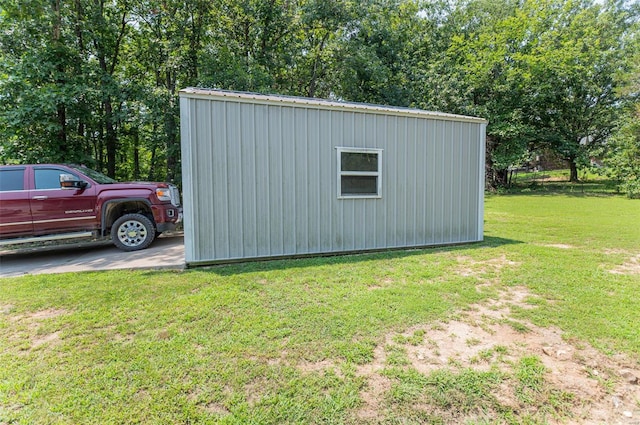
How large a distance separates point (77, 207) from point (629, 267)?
887 centimetres

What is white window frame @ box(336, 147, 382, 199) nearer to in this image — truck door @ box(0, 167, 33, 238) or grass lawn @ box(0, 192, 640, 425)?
grass lawn @ box(0, 192, 640, 425)

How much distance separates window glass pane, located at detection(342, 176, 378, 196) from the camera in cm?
561

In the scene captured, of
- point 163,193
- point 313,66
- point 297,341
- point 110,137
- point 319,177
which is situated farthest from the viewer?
point 313,66

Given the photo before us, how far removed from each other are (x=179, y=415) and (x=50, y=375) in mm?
1063

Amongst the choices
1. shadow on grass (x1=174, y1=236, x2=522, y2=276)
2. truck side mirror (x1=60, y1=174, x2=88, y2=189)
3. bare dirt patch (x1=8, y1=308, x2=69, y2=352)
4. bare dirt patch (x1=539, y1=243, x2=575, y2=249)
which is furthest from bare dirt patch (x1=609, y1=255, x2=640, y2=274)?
truck side mirror (x1=60, y1=174, x2=88, y2=189)

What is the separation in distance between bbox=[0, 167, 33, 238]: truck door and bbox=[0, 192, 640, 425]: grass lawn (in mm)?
1914

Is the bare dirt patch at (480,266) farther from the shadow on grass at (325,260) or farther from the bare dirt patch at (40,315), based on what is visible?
the bare dirt patch at (40,315)

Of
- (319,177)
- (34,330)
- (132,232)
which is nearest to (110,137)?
(132,232)

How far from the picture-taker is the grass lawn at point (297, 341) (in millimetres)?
1867

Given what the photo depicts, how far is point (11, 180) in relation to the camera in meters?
5.48

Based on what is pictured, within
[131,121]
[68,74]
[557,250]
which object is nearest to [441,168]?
[557,250]

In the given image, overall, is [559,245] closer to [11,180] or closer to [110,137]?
[11,180]

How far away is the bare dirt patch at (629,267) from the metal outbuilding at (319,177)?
7.56 feet

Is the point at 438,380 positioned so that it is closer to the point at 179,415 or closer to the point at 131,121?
the point at 179,415
